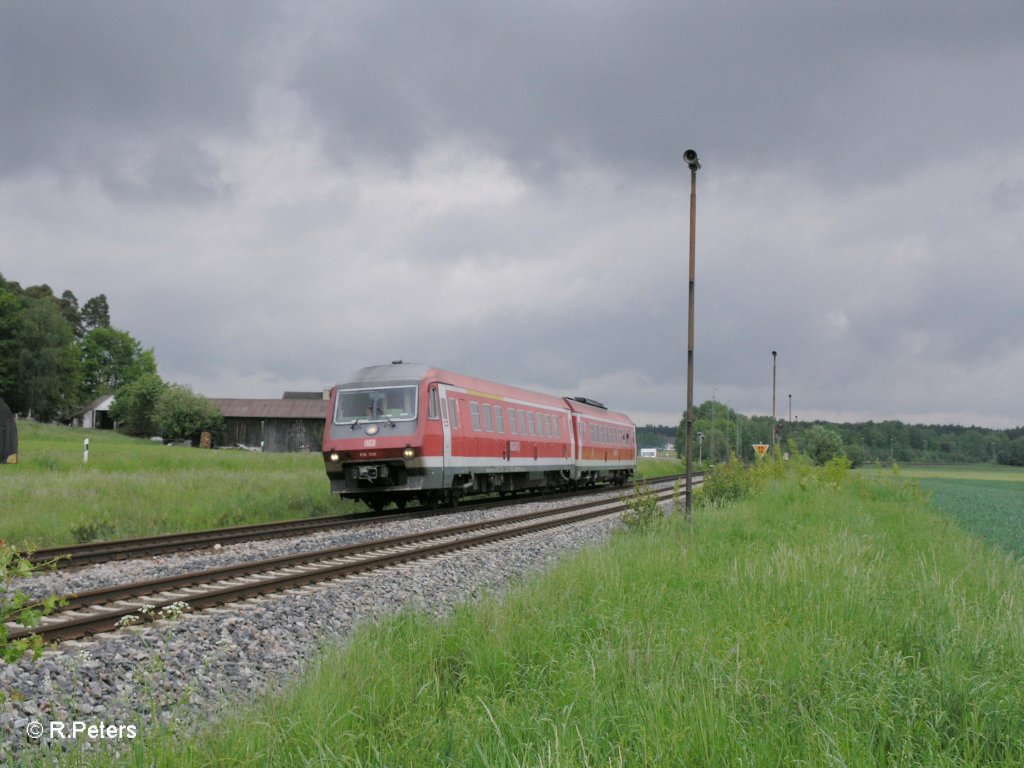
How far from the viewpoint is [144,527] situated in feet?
56.0

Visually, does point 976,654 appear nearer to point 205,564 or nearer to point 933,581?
point 933,581

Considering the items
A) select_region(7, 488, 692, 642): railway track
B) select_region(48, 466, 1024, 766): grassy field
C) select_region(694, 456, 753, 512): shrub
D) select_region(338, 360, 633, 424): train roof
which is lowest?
select_region(7, 488, 692, 642): railway track

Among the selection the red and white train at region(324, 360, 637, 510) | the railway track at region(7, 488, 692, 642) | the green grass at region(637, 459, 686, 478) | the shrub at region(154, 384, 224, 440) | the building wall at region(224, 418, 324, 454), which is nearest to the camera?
the railway track at region(7, 488, 692, 642)

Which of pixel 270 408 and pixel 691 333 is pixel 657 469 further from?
pixel 691 333

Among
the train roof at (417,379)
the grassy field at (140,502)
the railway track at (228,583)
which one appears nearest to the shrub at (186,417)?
the grassy field at (140,502)

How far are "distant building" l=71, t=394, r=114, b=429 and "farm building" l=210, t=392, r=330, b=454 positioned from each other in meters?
17.9

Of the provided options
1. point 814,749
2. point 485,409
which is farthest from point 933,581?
point 485,409

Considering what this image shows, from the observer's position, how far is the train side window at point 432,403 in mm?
19266

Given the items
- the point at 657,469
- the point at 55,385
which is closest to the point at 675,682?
the point at 657,469

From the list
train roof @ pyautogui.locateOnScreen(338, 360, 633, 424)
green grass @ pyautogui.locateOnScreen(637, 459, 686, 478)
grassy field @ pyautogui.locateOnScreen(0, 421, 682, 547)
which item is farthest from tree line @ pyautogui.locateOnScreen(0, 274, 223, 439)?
train roof @ pyautogui.locateOnScreen(338, 360, 633, 424)

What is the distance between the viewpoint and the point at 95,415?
315ft

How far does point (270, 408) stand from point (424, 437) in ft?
221

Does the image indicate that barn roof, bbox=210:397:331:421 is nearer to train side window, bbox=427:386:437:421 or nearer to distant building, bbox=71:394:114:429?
distant building, bbox=71:394:114:429

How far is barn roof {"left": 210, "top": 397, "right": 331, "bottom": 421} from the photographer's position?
3147 inches
